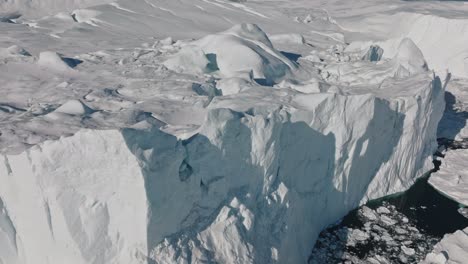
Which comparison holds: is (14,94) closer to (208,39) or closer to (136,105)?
(136,105)

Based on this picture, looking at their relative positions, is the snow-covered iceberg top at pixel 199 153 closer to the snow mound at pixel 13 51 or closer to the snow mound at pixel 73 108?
the snow mound at pixel 73 108

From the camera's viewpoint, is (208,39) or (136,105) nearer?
(136,105)

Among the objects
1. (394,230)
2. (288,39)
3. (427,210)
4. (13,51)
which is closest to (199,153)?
(394,230)

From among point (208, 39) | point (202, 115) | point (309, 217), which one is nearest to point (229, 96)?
point (202, 115)

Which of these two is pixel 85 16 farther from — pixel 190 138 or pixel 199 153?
pixel 199 153

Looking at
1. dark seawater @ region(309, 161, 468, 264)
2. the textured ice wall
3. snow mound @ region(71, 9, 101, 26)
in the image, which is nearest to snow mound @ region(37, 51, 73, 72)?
the textured ice wall
